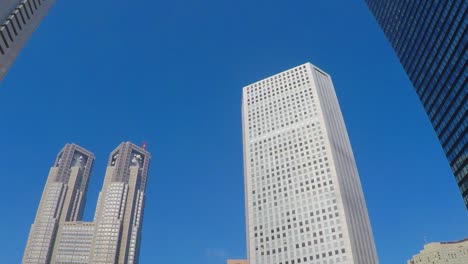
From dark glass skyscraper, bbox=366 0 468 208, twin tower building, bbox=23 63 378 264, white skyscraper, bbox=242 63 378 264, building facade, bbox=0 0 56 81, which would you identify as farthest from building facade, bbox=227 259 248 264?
building facade, bbox=0 0 56 81

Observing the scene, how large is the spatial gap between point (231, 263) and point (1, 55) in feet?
508

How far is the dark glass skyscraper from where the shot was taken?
97.6 m

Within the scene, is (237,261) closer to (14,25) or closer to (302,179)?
(302,179)

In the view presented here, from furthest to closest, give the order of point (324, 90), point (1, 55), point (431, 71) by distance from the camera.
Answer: point (324, 90)
point (431, 71)
point (1, 55)

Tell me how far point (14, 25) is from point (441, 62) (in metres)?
98.7

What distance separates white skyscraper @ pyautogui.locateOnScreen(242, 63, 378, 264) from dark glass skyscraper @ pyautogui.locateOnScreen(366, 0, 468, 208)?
4205cm

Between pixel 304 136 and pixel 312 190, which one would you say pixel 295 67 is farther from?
pixel 312 190

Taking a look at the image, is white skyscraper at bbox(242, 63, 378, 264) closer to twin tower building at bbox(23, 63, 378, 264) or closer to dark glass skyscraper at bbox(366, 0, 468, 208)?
twin tower building at bbox(23, 63, 378, 264)

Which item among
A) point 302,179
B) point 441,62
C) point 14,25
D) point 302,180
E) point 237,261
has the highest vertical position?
point 441,62

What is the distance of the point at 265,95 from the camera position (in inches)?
7554

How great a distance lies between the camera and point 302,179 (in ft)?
497

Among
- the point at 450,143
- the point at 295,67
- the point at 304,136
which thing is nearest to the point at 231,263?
the point at 304,136

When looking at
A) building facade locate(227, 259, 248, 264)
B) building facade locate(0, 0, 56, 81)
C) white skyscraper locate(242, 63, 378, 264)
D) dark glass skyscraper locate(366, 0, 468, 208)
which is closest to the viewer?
building facade locate(0, 0, 56, 81)

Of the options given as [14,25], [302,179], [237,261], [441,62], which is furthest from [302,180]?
[14,25]
